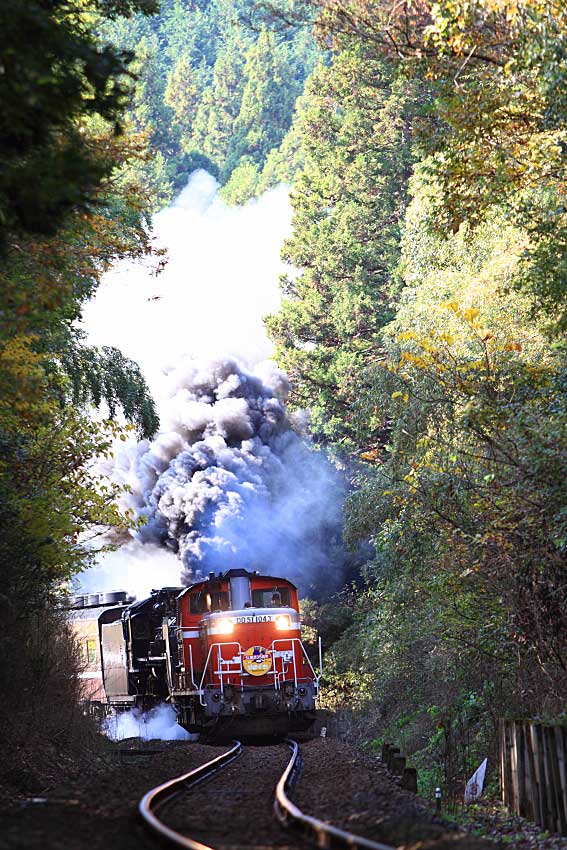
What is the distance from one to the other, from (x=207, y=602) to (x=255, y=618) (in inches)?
55.2

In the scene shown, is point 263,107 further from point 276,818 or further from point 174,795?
point 276,818

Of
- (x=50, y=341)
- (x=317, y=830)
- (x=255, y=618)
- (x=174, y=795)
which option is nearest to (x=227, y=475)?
(x=255, y=618)

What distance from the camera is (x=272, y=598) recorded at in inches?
900

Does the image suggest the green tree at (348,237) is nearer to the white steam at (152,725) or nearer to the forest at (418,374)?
the forest at (418,374)

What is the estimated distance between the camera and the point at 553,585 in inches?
552

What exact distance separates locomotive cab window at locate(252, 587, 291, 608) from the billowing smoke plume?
1085cm

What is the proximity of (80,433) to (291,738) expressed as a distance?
778 cm

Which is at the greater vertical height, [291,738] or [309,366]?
[309,366]

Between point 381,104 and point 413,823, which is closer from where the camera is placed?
point 413,823

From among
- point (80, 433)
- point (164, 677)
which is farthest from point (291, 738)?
point (80, 433)

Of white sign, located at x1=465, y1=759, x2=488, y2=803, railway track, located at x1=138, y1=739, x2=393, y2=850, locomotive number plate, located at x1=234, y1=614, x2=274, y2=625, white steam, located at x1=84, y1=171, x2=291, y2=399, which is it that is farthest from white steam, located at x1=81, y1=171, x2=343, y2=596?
white sign, located at x1=465, y1=759, x2=488, y2=803

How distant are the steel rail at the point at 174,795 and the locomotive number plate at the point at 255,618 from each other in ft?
12.0

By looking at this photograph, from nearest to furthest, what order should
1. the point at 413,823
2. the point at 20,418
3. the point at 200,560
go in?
1. the point at 413,823
2. the point at 20,418
3. the point at 200,560

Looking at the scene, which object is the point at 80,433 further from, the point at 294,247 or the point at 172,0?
the point at 172,0
